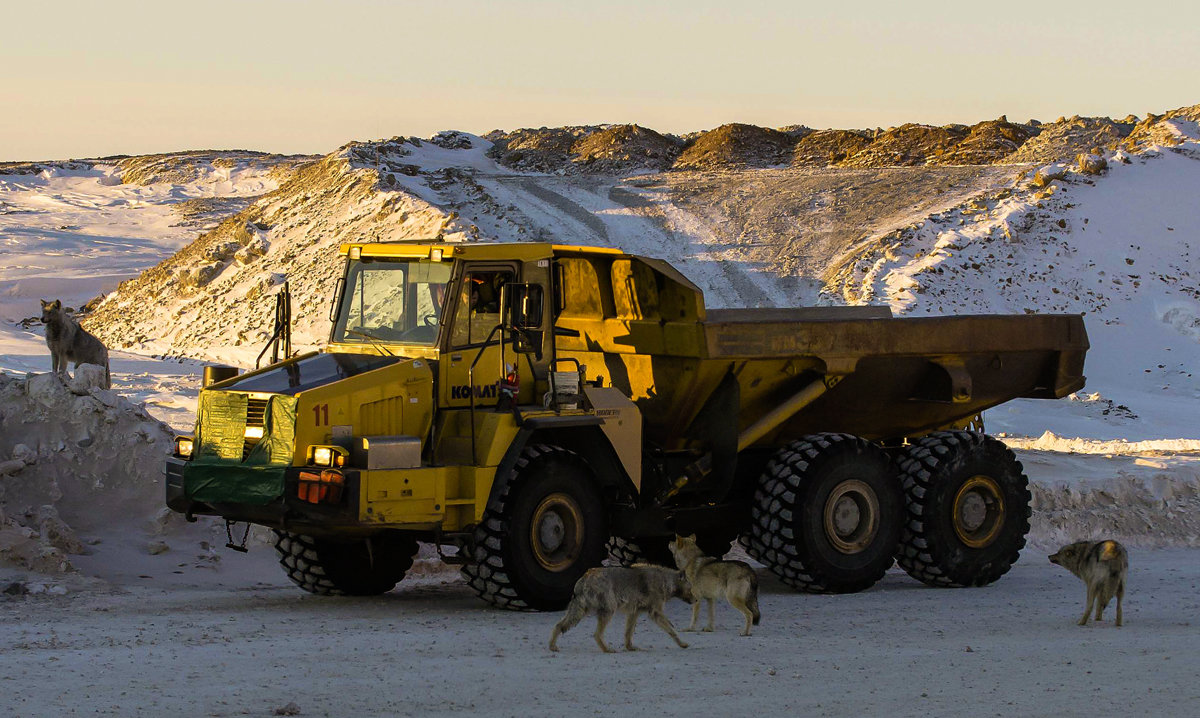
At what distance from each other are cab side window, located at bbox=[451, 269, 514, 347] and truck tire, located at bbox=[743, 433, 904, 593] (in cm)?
293

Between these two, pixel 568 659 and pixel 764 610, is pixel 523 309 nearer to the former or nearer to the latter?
pixel 568 659

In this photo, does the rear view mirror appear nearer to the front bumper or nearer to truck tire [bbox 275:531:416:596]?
the front bumper

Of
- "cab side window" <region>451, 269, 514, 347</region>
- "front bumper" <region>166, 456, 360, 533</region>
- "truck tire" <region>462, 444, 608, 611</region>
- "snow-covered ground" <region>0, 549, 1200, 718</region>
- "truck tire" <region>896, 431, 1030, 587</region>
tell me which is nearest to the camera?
"snow-covered ground" <region>0, 549, 1200, 718</region>

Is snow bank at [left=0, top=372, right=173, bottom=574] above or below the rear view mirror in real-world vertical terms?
below

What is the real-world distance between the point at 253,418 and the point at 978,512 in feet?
21.5

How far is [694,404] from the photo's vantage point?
509 inches

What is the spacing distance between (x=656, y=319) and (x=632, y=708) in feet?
17.4

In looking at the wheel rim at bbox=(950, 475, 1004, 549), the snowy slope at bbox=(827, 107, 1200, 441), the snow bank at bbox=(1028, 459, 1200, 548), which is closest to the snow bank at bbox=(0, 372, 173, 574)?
the wheel rim at bbox=(950, 475, 1004, 549)

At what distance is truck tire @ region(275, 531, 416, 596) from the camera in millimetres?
12156

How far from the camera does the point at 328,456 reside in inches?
410

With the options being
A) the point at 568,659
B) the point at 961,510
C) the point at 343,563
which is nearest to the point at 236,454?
the point at 343,563

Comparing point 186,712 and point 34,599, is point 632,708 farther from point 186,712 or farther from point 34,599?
point 34,599

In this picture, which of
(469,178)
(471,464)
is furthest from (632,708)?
(469,178)

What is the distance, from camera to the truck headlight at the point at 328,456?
10.4 m
